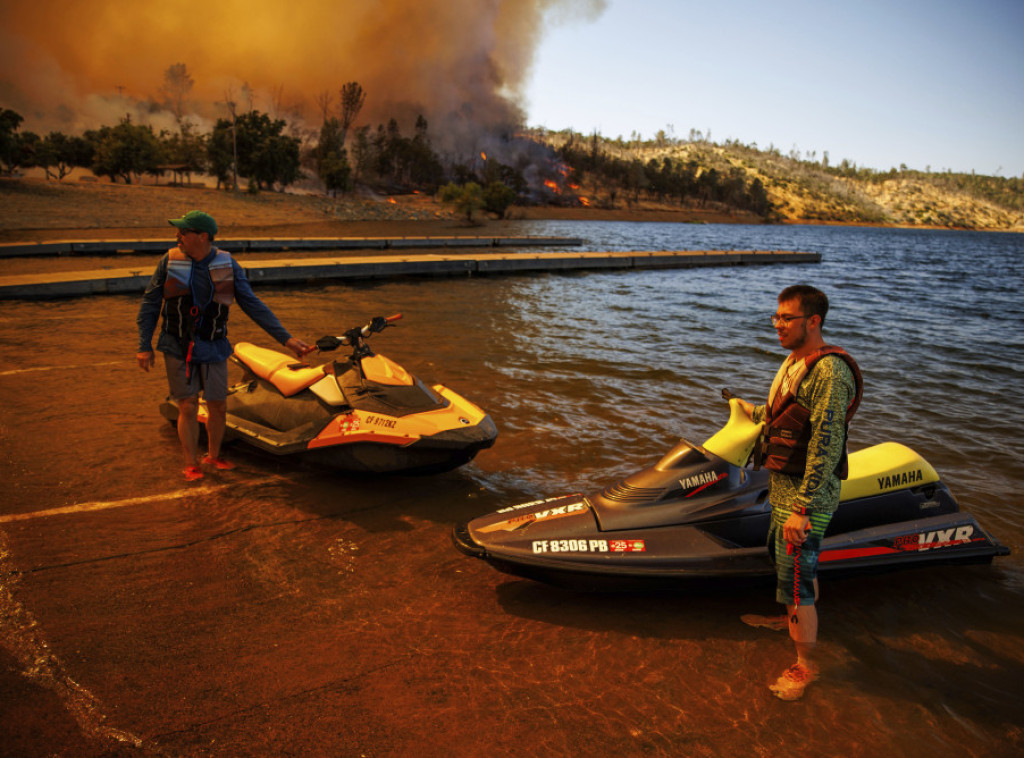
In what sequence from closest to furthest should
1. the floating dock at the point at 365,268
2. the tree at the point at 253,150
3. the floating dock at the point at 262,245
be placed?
the floating dock at the point at 365,268 < the floating dock at the point at 262,245 < the tree at the point at 253,150

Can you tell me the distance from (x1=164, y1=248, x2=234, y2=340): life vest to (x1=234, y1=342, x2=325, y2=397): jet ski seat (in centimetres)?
76

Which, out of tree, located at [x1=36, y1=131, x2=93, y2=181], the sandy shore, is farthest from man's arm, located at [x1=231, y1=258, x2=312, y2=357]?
tree, located at [x1=36, y1=131, x2=93, y2=181]

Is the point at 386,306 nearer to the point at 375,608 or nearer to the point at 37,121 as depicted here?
the point at 375,608

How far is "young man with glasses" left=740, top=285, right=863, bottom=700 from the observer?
3.29 m

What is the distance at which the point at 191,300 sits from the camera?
17.4ft

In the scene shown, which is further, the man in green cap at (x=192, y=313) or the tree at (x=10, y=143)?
the tree at (x=10, y=143)

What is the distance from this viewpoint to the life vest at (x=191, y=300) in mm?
5242

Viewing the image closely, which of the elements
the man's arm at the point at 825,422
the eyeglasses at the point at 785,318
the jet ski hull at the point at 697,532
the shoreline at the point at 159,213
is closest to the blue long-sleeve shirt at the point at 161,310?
the jet ski hull at the point at 697,532

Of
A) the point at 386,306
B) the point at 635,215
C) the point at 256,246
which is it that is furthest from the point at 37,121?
the point at 386,306

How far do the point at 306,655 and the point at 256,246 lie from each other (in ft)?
87.9

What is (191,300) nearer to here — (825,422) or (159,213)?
(825,422)

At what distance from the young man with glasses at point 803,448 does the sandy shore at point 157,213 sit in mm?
31107

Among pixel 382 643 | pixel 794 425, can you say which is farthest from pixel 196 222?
pixel 794 425

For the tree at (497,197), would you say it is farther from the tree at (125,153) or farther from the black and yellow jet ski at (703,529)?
the black and yellow jet ski at (703,529)
